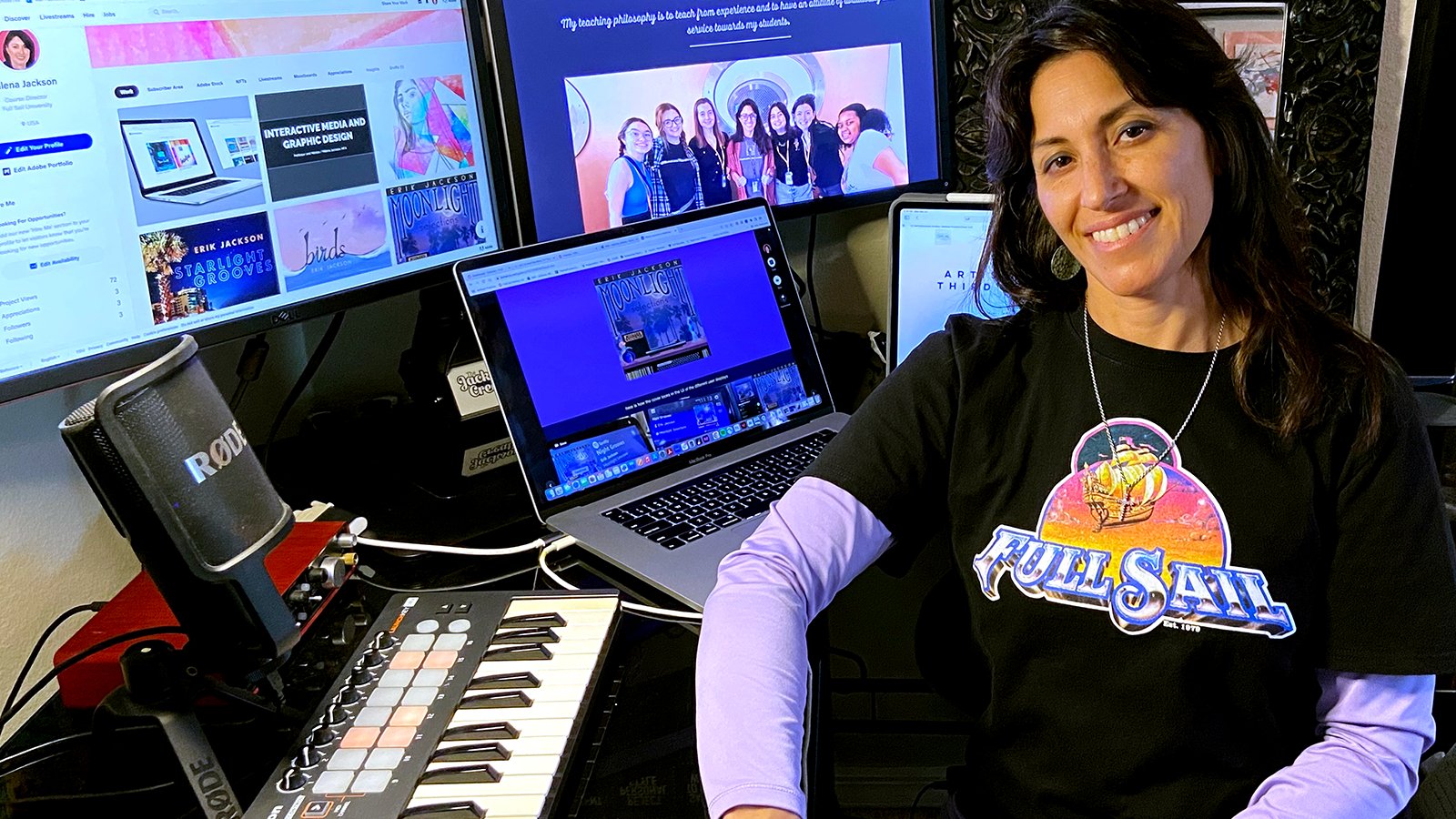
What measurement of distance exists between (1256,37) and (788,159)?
71 cm

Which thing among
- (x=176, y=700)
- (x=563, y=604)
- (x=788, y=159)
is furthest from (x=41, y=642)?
(x=788, y=159)

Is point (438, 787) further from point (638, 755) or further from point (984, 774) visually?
point (984, 774)

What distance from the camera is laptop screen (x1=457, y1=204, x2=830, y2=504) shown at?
1.27 meters

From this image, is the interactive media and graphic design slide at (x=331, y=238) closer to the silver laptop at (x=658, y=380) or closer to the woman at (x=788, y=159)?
the silver laptop at (x=658, y=380)

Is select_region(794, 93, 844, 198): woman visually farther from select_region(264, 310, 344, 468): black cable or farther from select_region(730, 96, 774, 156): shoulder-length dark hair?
select_region(264, 310, 344, 468): black cable

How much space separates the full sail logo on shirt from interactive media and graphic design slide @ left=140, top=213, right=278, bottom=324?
0.77 meters

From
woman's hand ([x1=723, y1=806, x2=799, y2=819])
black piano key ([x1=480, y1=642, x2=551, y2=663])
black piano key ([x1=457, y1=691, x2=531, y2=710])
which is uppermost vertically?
black piano key ([x1=480, y1=642, x2=551, y2=663])

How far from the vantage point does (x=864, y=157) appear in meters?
1.70

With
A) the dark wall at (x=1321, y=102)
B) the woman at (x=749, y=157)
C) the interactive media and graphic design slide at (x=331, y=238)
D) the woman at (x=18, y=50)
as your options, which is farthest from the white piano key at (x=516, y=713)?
the dark wall at (x=1321, y=102)

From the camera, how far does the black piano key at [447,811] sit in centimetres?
76

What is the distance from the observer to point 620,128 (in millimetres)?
1499

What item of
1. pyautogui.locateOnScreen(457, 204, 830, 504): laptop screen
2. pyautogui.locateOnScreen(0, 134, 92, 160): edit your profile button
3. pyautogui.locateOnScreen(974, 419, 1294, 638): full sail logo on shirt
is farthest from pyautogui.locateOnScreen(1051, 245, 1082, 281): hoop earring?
pyautogui.locateOnScreen(0, 134, 92, 160): edit your profile button

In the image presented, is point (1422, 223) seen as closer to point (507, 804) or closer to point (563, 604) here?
point (563, 604)

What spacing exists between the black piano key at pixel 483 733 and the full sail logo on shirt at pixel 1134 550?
45cm
